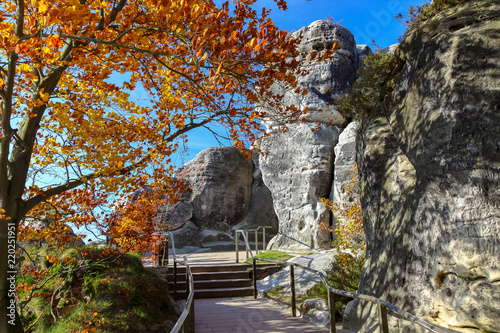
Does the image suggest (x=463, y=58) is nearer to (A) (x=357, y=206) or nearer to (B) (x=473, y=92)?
(B) (x=473, y=92)

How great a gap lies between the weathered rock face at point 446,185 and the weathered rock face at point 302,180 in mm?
8644

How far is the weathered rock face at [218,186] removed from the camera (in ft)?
67.7

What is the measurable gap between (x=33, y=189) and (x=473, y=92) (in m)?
6.18

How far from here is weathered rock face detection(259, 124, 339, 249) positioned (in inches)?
572

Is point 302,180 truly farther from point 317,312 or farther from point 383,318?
point 383,318

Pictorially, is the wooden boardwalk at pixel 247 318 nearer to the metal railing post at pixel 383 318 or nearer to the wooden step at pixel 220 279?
the wooden step at pixel 220 279

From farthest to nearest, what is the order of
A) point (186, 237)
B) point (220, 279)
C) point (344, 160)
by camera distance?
point (186, 237) < point (344, 160) < point (220, 279)

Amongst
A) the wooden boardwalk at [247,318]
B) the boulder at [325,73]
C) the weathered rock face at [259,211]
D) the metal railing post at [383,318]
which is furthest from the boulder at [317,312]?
the weathered rock face at [259,211]

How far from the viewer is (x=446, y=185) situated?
4.48 meters

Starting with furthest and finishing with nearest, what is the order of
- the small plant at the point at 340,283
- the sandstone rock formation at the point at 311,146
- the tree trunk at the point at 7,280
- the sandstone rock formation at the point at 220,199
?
the sandstone rock formation at the point at 220,199 → the sandstone rock formation at the point at 311,146 → the small plant at the point at 340,283 → the tree trunk at the point at 7,280

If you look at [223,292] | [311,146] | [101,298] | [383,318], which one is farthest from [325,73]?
[383,318]

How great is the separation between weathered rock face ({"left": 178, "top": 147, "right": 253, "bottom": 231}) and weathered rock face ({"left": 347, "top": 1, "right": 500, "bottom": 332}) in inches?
602

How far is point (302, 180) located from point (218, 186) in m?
7.11

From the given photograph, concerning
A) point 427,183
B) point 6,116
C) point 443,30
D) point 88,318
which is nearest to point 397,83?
point 443,30
